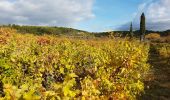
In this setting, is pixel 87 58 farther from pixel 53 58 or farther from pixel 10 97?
pixel 10 97

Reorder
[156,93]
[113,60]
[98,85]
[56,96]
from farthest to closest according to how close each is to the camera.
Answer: [156,93], [113,60], [98,85], [56,96]

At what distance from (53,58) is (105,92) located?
3.51 meters

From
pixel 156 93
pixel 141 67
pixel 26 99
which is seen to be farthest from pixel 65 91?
pixel 141 67

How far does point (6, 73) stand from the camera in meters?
9.10

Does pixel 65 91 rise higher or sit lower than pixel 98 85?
higher

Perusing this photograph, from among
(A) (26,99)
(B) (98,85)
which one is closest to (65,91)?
(A) (26,99)

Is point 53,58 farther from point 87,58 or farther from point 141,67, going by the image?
point 141,67

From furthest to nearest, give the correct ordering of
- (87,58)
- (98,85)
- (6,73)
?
(87,58) → (6,73) → (98,85)

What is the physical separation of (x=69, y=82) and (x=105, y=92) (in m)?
3.91

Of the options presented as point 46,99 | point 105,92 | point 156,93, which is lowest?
point 156,93

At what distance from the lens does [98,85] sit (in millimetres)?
7363

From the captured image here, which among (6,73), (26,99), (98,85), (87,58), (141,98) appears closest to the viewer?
(26,99)

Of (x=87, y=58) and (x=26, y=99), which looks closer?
(x=26, y=99)

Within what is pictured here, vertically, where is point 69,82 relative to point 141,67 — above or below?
above
